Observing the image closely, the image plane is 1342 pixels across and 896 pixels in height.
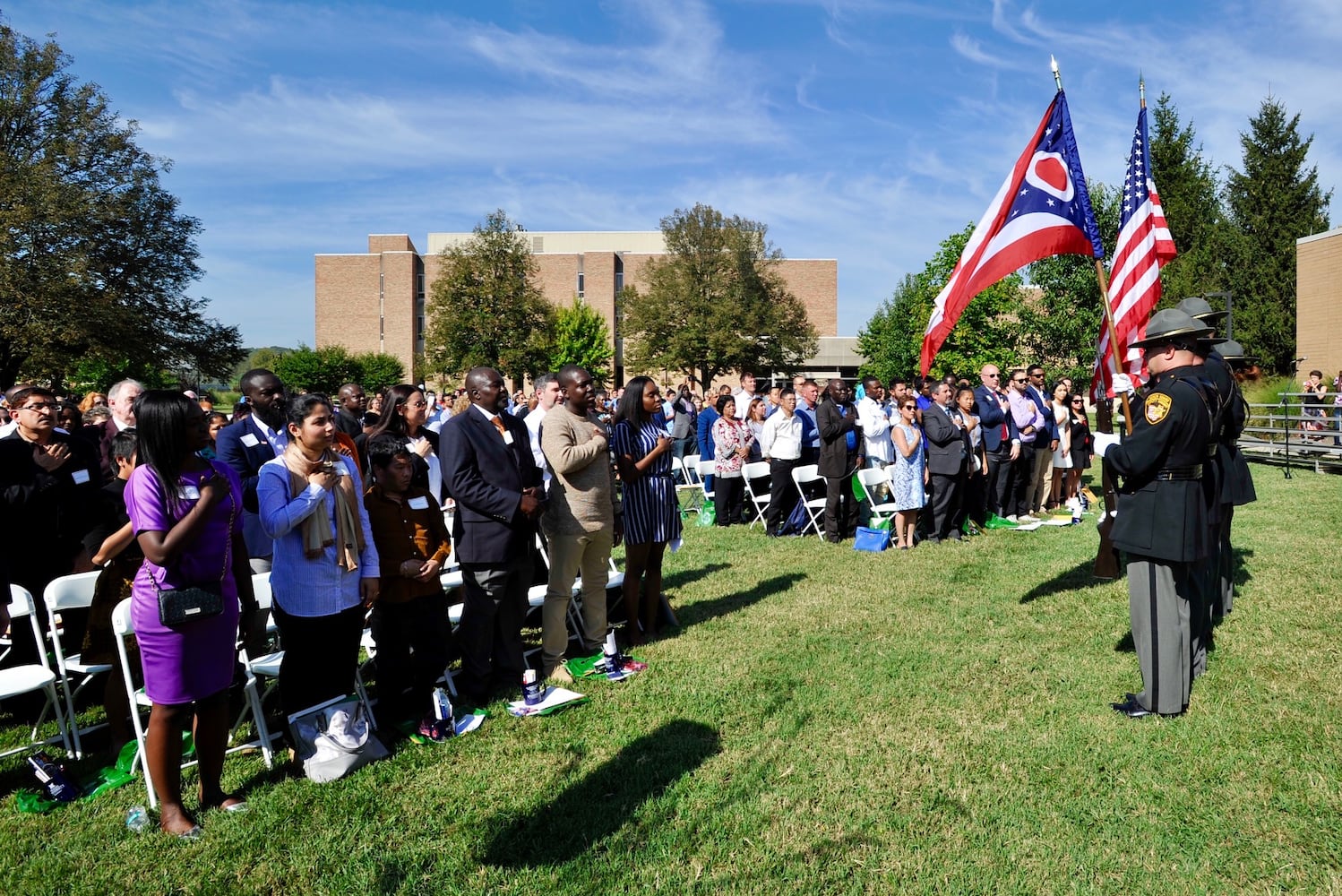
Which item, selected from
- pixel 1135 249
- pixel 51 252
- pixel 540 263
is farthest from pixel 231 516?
pixel 540 263

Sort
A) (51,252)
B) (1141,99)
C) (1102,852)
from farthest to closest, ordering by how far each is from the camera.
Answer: (51,252), (1141,99), (1102,852)

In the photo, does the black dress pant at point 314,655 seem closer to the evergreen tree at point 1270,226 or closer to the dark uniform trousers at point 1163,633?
the dark uniform trousers at point 1163,633

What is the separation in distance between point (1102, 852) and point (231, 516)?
12.8 feet

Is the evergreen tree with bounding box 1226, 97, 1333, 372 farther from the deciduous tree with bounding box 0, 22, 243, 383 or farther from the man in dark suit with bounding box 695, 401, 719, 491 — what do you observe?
the deciduous tree with bounding box 0, 22, 243, 383

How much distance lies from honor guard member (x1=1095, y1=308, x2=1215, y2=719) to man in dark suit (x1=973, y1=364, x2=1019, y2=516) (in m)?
6.12

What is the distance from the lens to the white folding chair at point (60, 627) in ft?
13.8

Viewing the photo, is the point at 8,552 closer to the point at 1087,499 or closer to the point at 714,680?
the point at 714,680

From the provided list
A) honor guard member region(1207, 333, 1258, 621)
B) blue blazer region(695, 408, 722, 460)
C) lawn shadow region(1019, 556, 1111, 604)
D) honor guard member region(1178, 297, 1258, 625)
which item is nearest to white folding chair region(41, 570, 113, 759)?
honor guard member region(1178, 297, 1258, 625)

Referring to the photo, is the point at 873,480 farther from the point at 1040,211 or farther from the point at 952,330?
the point at 952,330

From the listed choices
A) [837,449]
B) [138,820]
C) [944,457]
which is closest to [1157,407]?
[138,820]

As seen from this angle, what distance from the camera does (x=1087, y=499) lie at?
1300 centimetres

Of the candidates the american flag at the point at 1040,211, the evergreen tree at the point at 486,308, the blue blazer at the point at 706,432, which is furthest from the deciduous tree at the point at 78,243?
the american flag at the point at 1040,211

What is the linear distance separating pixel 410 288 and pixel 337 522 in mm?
69487

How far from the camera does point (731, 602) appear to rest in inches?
290
